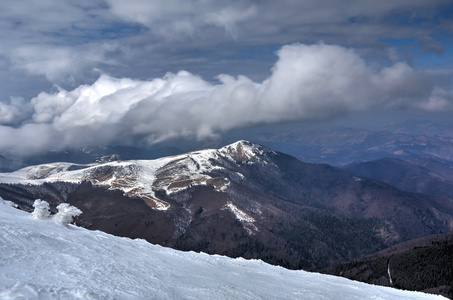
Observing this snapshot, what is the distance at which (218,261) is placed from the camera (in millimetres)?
54812

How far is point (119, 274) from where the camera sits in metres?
30.9

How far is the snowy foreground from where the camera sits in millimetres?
23906

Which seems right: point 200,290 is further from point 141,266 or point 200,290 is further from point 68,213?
point 68,213

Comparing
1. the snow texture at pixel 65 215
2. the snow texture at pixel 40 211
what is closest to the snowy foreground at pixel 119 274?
the snow texture at pixel 65 215

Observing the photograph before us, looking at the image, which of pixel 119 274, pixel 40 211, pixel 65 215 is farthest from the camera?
pixel 65 215

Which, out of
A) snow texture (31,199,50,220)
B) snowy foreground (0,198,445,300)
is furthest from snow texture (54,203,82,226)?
snow texture (31,199,50,220)

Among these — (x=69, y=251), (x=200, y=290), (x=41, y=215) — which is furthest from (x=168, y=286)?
(x=41, y=215)

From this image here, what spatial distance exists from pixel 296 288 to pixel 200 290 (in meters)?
21.3

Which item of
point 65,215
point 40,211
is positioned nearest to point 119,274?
point 65,215

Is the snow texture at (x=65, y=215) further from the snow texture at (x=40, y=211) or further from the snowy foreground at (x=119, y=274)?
the snow texture at (x=40, y=211)

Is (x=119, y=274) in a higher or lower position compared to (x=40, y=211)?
lower

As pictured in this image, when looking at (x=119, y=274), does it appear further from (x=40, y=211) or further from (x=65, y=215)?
(x=40, y=211)

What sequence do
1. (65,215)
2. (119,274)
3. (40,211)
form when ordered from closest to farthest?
1. (119,274)
2. (40,211)
3. (65,215)

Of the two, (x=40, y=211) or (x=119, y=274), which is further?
(x=40, y=211)
